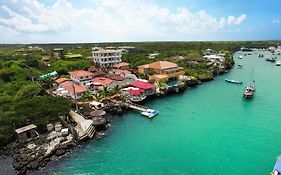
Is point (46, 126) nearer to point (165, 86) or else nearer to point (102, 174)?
point (102, 174)

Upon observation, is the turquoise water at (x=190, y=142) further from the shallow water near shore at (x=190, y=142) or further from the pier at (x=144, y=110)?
the pier at (x=144, y=110)

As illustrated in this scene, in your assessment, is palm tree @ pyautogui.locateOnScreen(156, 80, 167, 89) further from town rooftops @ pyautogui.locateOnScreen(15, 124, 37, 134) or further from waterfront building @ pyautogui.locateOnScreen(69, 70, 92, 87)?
town rooftops @ pyautogui.locateOnScreen(15, 124, 37, 134)

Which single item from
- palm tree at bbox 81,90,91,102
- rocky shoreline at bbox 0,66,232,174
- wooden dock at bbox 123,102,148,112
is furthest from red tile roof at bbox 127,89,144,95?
rocky shoreline at bbox 0,66,232,174

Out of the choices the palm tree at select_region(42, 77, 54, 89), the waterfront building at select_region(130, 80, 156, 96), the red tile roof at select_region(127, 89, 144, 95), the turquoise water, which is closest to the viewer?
the turquoise water

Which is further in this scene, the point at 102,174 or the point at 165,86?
the point at 165,86

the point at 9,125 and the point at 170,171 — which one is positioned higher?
the point at 9,125

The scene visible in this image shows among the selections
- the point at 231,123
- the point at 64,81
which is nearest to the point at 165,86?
the point at 231,123
